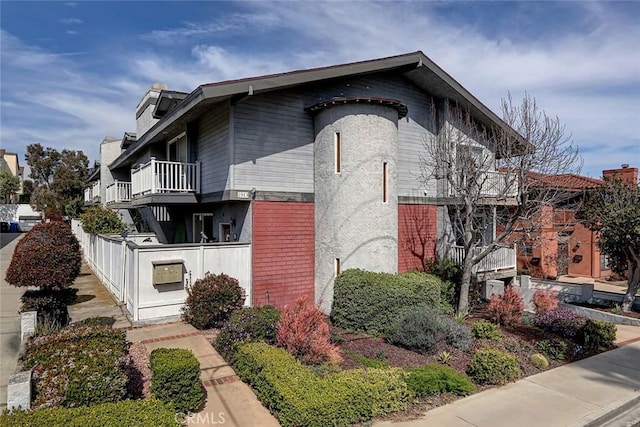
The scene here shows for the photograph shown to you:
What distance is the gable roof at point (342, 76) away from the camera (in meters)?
9.95

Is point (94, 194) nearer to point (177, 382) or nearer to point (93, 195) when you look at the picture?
point (93, 195)

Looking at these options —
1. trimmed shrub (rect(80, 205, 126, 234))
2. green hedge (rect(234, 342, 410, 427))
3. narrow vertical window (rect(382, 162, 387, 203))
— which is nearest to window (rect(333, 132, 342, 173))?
narrow vertical window (rect(382, 162, 387, 203))

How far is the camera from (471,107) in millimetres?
14703

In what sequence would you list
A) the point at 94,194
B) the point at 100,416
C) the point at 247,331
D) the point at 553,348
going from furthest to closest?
1. the point at 94,194
2. the point at 553,348
3. the point at 247,331
4. the point at 100,416

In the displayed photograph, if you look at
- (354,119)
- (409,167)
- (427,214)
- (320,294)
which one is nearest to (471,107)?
(409,167)

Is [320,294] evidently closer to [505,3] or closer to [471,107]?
[471,107]

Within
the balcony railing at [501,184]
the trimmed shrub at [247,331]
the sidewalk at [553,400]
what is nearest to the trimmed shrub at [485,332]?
the sidewalk at [553,400]

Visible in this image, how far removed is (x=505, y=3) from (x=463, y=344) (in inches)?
409

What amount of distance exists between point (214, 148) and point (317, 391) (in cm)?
854

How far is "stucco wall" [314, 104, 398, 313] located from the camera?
1155cm

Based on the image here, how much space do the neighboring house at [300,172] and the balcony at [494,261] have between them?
2.64 meters

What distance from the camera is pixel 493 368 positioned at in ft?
24.2

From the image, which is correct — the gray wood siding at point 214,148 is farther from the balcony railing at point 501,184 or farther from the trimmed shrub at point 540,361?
the trimmed shrub at point 540,361

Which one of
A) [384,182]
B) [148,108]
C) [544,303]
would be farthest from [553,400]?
[148,108]
